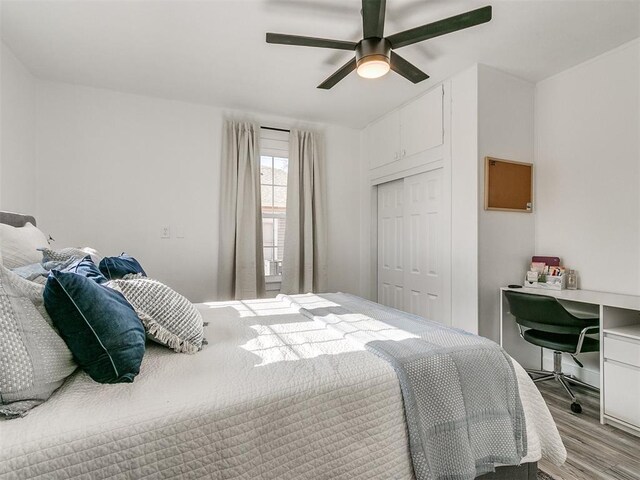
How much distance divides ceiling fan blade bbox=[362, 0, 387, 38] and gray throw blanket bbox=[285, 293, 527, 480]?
1587 millimetres

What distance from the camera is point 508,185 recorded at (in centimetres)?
276

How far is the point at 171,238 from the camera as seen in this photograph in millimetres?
3252

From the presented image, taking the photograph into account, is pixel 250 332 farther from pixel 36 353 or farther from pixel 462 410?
pixel 462 410

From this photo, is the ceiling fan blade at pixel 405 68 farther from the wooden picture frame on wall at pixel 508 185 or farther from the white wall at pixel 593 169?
the white wall at pixel 593 169

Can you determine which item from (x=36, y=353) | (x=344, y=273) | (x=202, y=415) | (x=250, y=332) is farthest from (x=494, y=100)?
(x=36, y=353)

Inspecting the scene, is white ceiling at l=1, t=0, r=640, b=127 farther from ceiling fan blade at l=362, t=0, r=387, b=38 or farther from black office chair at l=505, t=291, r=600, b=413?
black office chair at l=505, t=291, r=600, b=413

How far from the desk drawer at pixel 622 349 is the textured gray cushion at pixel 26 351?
8.93 ft

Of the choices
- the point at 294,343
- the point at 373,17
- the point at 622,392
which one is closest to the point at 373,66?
the point at 373,17

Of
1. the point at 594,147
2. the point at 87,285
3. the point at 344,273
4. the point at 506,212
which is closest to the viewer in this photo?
the point at 87,285

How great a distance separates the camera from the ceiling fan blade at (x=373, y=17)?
158cm

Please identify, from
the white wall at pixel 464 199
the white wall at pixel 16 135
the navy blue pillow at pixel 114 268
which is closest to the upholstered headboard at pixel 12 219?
the white wall at pixel 16 135

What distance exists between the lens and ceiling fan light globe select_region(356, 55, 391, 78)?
1.82 m

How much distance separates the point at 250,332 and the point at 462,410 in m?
0.94

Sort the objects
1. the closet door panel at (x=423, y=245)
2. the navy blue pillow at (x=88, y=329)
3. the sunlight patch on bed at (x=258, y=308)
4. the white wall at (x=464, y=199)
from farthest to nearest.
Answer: the closet door panel at (x=423, y=245), the white wall at (x=464, y=199), the sunlight patch on bed at (x=258, y=308), the navy blue pillow at (x=88, y=329)
